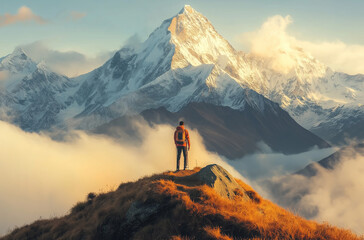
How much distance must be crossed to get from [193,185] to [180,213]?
375 centimetres

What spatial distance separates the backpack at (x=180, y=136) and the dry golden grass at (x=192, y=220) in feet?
20.1

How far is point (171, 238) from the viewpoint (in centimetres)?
1728

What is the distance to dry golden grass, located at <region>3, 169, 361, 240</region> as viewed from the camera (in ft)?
57.3

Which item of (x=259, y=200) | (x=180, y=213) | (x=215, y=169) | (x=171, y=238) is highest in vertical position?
(x=215, y=169)

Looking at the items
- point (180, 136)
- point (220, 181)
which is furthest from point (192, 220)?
point (180, 136)

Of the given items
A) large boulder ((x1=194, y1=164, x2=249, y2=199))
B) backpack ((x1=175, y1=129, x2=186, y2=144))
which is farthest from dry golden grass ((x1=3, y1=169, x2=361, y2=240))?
backpack ((x1=175, y1=129, x2=186, y2=144))

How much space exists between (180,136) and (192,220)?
41.8 feet

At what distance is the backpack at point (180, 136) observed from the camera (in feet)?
100

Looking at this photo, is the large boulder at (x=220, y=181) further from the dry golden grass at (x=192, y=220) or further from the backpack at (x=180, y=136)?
the backpack at (x=180, y=136)

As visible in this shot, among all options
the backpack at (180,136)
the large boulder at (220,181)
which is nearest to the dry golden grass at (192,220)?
the large boulder at (220,181)

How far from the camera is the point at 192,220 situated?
18531mm

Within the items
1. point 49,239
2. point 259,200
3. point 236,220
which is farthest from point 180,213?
point 49,239

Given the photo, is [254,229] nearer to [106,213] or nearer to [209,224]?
[209,224]

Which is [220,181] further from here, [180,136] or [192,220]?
[180,136]
